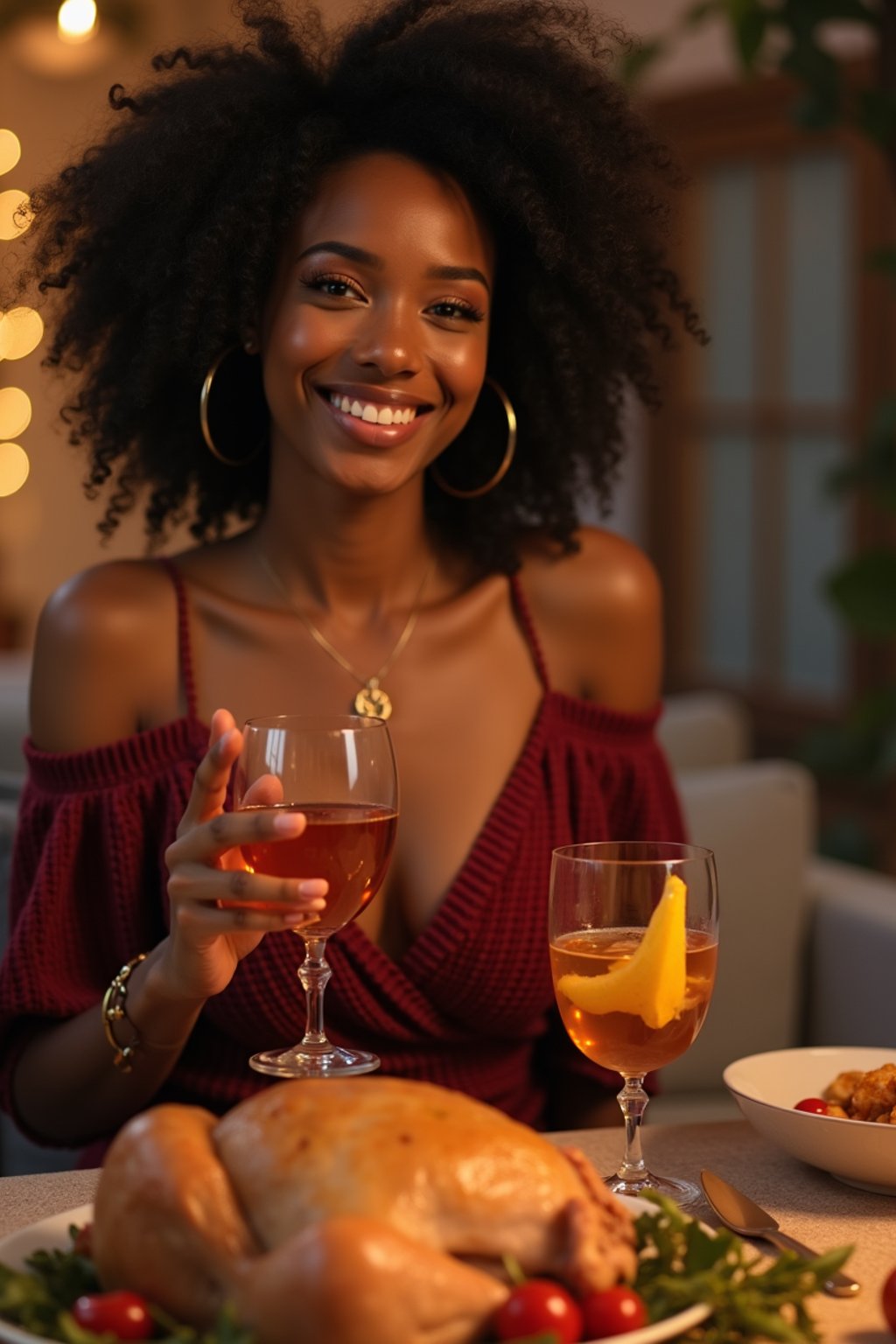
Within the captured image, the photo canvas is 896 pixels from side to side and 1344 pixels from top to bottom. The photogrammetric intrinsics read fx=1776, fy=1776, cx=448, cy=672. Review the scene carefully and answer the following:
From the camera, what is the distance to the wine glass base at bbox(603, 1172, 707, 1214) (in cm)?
126

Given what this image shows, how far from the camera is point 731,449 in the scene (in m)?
5.98

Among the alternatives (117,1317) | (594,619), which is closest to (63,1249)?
(117,1317)

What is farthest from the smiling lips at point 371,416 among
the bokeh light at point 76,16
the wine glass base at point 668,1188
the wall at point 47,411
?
the wall at point 47,411

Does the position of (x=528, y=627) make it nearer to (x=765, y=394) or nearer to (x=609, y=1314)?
(x=609, y=1314)

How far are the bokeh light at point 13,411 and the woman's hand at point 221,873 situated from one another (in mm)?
6226

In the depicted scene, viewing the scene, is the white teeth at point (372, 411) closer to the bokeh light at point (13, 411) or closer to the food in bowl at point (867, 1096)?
the food in bowl at point (867, 1096)

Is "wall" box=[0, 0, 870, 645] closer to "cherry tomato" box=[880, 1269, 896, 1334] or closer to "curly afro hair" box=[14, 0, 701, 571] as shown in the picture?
"curly afro hair" box=[14, 0, 701, 571]

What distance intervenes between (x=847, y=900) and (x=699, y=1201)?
1.50 metres

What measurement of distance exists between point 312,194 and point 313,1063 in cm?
96

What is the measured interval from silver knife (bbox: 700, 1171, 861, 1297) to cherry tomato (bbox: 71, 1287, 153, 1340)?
1.45 feet

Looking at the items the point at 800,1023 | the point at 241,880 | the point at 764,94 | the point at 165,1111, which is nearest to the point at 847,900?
the point at 800,1023

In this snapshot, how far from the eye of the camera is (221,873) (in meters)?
1.24

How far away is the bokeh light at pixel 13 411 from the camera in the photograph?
7293mm

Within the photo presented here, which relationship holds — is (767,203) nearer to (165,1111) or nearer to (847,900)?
(847,900)
